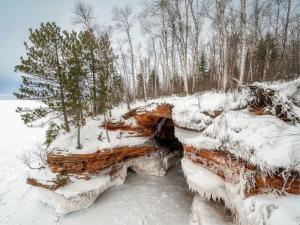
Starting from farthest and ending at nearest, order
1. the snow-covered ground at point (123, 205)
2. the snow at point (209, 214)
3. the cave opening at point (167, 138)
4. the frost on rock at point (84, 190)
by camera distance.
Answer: the cave opening at point (167, 138), the frost on rock at point (84, 190), the snow-covered ground at point (123, 205), the snow at point (209, 214)

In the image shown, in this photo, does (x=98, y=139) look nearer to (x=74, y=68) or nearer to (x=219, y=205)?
(x=74, y=68)

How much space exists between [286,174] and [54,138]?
969 cm

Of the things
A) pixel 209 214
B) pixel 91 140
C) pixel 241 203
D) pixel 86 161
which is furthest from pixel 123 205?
pixel 241 203

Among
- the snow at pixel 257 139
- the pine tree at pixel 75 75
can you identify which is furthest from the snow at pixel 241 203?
the pine tree at pixel 75 75

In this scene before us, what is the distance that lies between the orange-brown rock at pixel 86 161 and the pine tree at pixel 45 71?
7.25 ft

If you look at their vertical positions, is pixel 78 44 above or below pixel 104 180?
above

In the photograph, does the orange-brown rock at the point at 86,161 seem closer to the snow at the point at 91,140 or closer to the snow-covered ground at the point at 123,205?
the snow at the point at 91,140

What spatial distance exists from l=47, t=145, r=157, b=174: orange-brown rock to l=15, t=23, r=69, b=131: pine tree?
2.21 metres

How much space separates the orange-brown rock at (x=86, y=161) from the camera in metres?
8.52

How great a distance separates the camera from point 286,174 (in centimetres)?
348

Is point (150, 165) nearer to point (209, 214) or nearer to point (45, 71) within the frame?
point (209, 214)

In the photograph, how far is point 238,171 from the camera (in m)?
4.76

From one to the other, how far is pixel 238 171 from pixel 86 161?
22.3 feet

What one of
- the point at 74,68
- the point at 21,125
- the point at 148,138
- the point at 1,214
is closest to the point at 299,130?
the point at 148,138
